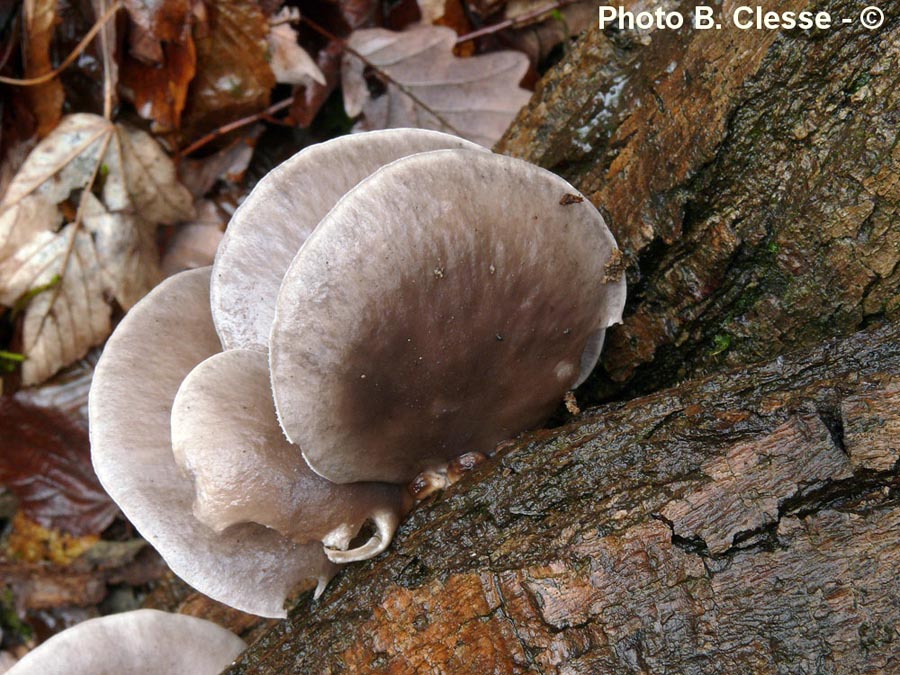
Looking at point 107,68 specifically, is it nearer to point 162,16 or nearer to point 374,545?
point 162,16

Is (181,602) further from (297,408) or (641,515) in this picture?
(641,515)

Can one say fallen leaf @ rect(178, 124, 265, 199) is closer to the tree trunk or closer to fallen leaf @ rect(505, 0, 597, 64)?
fallen leaf @ rect(505, 0, 597, 64)

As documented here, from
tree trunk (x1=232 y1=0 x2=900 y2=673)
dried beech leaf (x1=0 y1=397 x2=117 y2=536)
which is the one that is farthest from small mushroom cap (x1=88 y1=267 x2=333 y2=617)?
dried beech leaf (x1=0 y1=397 x2=117 y2=536)

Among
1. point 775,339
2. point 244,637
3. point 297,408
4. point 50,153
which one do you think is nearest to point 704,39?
point 775,339

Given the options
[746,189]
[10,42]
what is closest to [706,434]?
[746,189]

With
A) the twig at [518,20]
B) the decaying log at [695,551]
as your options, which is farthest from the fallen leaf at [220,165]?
the decaying log at [695,551]

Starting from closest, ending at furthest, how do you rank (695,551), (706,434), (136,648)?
(695,551)
(706,434)
(136,648)

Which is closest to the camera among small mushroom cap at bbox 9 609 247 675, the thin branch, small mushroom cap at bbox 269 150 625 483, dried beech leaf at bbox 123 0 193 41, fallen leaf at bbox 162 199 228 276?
small mushroom cap at bbox 269 150 625 483

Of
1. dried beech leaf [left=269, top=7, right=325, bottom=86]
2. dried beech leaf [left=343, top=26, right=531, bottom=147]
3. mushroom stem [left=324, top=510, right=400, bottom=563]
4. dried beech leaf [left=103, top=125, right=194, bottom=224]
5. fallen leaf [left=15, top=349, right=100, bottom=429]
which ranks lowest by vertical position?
fallen leaf [left=15, top=349, right=100, bottom=429]
